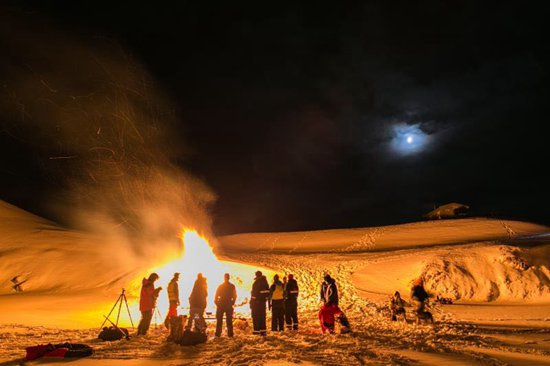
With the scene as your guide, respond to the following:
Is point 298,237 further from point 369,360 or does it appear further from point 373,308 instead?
point 369,360

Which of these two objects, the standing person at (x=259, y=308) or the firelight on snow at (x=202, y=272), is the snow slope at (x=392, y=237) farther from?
the standing person at (x=259, y=308)

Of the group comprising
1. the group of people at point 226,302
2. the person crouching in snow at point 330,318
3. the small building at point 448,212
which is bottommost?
the person crouching in snow at point 330,318

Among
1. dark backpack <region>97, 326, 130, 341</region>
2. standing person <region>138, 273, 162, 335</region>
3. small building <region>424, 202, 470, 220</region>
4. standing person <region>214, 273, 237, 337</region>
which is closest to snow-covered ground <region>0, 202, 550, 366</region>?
dark backpack <region>97, 326, 130, 341</region>

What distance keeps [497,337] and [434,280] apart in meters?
8.85

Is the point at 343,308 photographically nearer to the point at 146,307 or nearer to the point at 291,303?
the point at 291,303

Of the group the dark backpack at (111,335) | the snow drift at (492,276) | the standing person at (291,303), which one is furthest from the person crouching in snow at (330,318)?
the snow drift at (492,276)

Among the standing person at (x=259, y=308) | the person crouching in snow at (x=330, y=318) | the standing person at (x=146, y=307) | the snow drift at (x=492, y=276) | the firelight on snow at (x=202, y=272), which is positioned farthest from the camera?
the firelight on snow at (x=202, y=272)

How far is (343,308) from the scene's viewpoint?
52.4 feet

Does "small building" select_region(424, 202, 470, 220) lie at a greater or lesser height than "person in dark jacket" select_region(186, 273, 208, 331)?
greater

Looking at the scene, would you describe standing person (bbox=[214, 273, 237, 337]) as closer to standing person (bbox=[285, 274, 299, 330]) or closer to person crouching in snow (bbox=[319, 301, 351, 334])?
standing person (bbox=[285, 274, 299, 330])

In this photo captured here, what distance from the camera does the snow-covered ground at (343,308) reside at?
8.23 m

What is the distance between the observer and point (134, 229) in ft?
158

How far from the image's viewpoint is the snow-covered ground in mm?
8234

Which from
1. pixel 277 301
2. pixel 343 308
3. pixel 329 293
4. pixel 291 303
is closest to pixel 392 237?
pixel 343 308
